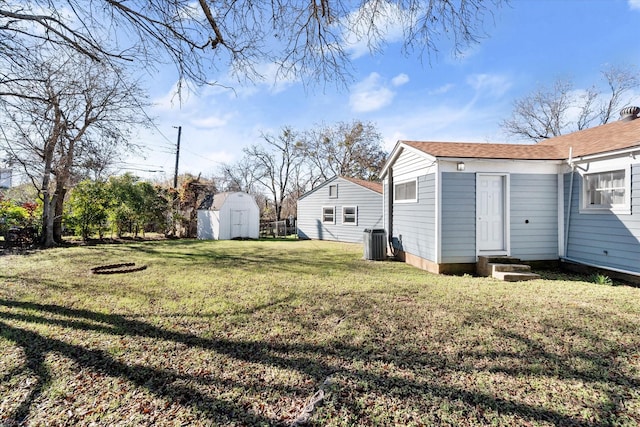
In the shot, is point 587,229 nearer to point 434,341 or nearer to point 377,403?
point 434,341

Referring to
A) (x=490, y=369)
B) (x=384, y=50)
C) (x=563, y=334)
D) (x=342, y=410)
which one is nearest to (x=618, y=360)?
(x=563, y=334)

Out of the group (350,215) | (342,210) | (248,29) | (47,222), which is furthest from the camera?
(342,210)

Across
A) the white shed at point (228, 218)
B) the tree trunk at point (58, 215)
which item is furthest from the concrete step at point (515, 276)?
the tree trunk at point (58, 215)

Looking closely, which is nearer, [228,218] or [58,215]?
[58,215]

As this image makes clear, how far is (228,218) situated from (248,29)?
14.1m

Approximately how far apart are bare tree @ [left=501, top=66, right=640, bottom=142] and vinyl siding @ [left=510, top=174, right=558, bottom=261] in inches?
656

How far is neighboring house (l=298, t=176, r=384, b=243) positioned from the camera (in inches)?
595

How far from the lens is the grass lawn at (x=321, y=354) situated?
7.39 ft

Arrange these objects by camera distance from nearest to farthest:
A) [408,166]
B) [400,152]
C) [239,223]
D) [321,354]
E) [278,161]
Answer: [321,354] < [408,166] < [400,152] < [239,223] < [278,161]

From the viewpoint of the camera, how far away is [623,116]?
912 centimetres

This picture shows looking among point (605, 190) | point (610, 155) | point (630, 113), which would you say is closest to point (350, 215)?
point (605, 190)

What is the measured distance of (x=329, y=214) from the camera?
Result: 55.4 feet

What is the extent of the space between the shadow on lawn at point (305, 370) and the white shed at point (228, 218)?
12.9m

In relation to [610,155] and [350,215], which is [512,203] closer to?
[610,155]
